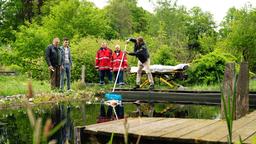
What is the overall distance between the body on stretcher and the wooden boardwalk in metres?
10.4

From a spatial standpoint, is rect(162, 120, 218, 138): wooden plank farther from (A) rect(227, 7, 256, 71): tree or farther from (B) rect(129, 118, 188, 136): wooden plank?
(A) rect(227, 7, 256, 71): tree

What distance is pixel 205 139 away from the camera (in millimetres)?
4617

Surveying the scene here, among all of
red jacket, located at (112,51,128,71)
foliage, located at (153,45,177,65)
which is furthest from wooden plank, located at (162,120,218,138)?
foliage, located at (153,45,177,65)

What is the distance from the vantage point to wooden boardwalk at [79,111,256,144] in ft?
15.7

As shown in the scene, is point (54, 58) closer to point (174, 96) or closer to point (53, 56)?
point (53, 56)

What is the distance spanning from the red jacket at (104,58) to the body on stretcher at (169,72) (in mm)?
1293

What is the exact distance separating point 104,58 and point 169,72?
94.3 inches

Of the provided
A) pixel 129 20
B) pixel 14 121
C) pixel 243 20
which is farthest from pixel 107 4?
pixel 14 121

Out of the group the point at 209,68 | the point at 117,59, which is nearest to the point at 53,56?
the point at 117,59

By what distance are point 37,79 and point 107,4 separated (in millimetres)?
40992

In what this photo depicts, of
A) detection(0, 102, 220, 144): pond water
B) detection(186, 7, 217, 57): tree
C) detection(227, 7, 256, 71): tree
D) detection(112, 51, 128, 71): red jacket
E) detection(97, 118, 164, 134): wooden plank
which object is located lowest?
detection(0, 102, 220, 144): pond water

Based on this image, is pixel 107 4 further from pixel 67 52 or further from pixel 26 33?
pixel 67 52

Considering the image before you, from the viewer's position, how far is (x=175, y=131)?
5.31 metres

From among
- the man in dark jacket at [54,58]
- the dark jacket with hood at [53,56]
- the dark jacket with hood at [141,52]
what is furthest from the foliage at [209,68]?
the dark jacket with hood at [53,56]
